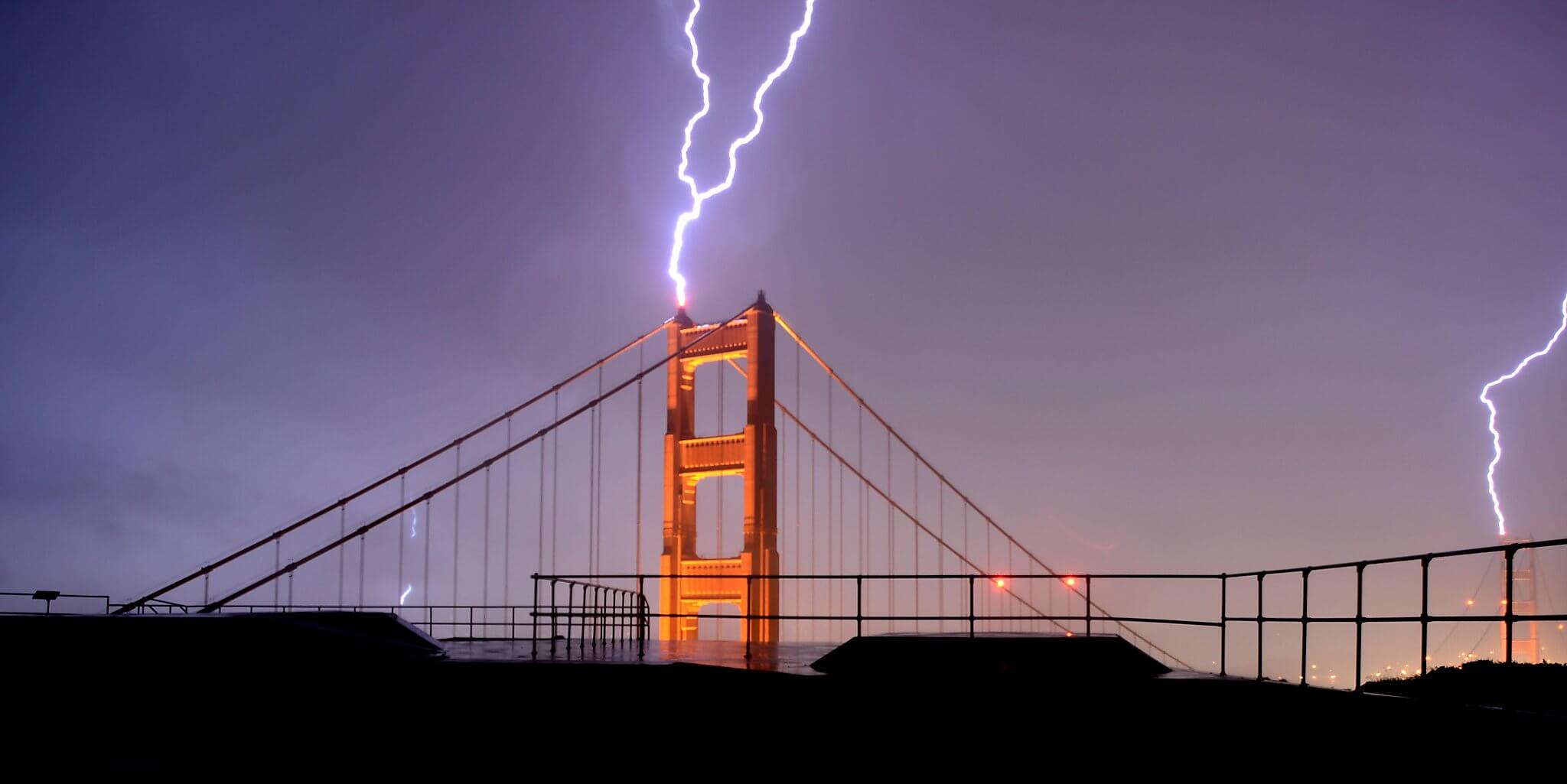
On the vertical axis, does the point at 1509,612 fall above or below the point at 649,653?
above

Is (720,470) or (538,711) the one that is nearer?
(538,711)

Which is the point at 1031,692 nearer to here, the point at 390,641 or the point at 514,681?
the point at 514,681

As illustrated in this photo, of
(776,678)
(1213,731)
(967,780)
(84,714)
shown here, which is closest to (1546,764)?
(1213,731)

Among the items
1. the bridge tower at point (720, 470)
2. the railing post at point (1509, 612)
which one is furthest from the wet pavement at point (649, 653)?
the bridge tower at point (720, 470)

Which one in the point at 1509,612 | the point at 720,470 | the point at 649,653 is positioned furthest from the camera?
the point at 720,470

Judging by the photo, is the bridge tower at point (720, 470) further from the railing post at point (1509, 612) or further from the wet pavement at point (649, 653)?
the railing post at point (1509, 612)

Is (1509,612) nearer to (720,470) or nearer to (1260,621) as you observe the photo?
(1260,621)

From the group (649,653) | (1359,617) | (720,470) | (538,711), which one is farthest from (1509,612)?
(720,470)

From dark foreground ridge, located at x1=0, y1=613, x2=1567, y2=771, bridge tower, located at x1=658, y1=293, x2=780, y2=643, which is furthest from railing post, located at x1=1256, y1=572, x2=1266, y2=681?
bridge tower, located at x1=658, y1=293, x2=780, y2=643

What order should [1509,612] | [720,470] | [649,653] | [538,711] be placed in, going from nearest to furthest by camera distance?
1. [1509,612]
2. [538,711]
3. [649,653]
4. [720,470]
